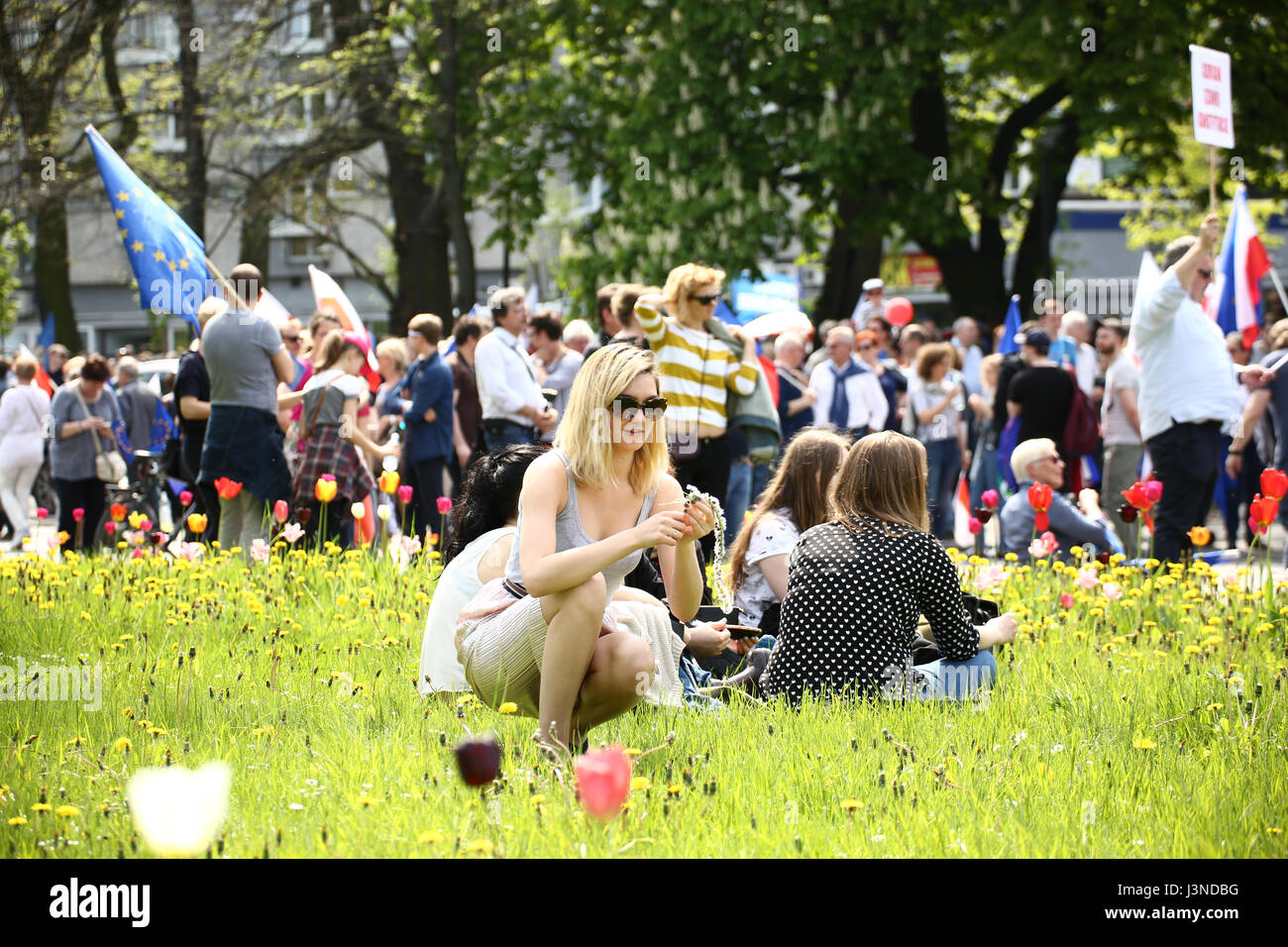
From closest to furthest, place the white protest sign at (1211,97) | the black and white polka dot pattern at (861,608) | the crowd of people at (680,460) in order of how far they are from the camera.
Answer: the crowd of people at (680,460)
the black and white polka dot pattern at (861,608)
the white protest sign at (1211,97)

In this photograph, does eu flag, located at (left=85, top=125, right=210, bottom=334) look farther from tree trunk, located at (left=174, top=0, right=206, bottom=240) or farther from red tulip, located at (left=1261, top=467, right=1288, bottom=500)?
tree trunk, located at (left=174, top=0, right=206, bottom=240)

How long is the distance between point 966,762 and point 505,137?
19.0 meters

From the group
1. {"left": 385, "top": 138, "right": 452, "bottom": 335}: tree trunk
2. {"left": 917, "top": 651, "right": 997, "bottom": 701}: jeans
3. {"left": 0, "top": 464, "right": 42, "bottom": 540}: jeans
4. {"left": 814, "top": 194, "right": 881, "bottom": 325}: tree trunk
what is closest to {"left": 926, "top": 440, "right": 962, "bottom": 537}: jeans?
{"left": 917, "top": 651, "right": 997, "bottom": 701}: jeans

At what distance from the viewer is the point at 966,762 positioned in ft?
13.9

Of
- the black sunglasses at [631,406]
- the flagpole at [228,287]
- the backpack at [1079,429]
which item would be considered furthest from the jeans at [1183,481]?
the flagpole at [228,287]

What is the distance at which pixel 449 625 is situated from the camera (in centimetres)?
526

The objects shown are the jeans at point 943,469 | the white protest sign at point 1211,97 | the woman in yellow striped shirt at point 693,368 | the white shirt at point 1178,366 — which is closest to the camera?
the woman in yellow striped shirt at point 693,368

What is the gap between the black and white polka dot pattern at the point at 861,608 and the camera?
4.91 metres

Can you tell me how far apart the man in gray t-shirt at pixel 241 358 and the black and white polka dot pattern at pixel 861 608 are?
15.1 feet

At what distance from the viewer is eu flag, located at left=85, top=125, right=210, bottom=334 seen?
8.99 meters

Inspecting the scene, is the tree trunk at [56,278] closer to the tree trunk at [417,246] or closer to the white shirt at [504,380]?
the tree trunk at [417,246]

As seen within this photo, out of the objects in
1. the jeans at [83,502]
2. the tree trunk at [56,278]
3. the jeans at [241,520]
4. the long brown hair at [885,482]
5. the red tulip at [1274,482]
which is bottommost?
the jeans at [83,502]
